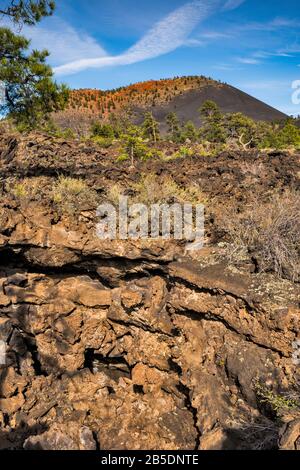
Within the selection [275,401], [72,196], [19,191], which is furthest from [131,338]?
[19,191]

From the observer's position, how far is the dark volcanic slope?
4822cm

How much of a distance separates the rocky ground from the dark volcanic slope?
138 feet

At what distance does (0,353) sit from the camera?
4770 mm

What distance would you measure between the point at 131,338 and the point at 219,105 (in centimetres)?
5186

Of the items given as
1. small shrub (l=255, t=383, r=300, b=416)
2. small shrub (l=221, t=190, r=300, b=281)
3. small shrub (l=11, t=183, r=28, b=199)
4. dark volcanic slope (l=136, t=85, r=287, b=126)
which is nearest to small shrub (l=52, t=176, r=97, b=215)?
small shrub (l=11, t=183, r=28, b=199)

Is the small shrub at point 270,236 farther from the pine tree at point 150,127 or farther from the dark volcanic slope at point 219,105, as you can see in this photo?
the dark volcanic slope at point 219,105

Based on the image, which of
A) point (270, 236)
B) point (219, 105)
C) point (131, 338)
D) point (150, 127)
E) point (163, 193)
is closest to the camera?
point (270, 236)

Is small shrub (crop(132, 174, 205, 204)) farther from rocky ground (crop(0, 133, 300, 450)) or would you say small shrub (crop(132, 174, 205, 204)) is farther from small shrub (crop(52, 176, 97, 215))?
small shrub (crop(52, 176, 97, 215))

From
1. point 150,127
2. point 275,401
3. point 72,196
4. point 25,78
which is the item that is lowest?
point 275,401

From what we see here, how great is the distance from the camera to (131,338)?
15.5 ft

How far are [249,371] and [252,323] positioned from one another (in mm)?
523

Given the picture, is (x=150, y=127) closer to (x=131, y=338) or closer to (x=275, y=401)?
(x=131, y=338)
